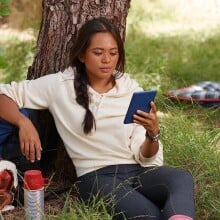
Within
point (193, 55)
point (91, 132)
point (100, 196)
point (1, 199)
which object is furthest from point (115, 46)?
point (193, 55)

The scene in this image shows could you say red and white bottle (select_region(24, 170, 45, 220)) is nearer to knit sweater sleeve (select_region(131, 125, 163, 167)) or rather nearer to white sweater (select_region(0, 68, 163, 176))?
white sweater (select_region(0, 68, 163, 176))

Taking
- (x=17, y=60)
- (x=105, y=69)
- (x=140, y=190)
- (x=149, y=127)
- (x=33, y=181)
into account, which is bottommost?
(x=140, y=190)

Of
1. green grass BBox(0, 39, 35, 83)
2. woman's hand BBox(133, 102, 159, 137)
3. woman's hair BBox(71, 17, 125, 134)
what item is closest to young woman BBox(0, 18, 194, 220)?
woman's hair BBox(71, 17, 125, 134)

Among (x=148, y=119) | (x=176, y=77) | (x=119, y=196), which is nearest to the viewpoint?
(x=148, y=119)

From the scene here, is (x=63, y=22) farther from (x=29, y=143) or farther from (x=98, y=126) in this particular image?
(x=29, y=143)

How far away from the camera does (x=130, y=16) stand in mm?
8211

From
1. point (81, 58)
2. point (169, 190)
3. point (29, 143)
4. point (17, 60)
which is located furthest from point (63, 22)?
point (17, 60)

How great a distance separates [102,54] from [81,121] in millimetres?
353

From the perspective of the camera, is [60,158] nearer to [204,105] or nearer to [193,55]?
[204,105]

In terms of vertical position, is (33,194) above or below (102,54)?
below

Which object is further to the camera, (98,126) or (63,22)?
(63,22)

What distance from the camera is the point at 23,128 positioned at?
2900 mm

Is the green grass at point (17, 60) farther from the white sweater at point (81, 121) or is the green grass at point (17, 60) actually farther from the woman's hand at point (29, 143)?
the woman's hand at point (29, 143)

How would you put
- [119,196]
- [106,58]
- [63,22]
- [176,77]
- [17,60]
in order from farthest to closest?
[176,77]
[17,60]
[63,22]
[106,58]
[119,196]
